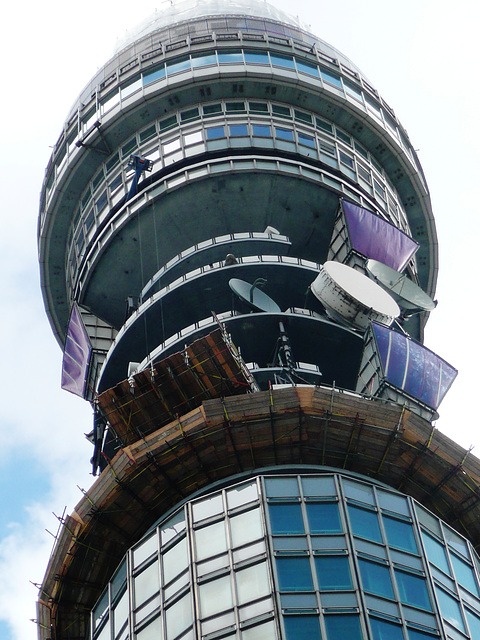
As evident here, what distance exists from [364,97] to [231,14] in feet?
42.4

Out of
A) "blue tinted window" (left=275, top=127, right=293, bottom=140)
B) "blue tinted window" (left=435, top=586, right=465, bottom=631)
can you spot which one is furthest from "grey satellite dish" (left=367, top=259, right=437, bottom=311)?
"blue tinted window" (left=435, top=586, right=465, bottom=631)

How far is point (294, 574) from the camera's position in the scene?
39.6 metres

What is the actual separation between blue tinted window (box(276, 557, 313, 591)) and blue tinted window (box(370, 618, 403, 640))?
2528 millimetres

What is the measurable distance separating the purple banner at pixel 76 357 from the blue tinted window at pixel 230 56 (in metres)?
18.7

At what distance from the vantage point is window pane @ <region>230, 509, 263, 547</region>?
41.4 metres

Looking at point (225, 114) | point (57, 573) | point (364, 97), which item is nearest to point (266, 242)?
point (225, 114)

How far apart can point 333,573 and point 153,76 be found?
42291mm

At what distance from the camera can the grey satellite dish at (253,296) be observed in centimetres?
5844

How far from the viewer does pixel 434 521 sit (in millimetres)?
44562

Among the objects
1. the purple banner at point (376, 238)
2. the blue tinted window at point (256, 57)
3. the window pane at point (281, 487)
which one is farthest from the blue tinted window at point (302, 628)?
the blue tinted window at point (256, 57)

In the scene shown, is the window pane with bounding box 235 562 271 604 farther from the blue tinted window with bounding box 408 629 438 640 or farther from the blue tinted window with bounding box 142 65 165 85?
the blue tinted window with bounding box 142 65 165 85

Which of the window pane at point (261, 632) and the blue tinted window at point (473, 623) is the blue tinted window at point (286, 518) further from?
the blue tinted window at point (473, 623)

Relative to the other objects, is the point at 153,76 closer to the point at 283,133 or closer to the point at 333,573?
the point at 283,133

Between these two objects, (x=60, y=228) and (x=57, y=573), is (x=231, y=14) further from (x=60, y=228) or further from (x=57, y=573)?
(x=57, y=573)
